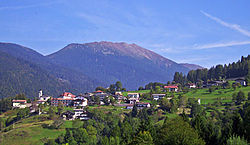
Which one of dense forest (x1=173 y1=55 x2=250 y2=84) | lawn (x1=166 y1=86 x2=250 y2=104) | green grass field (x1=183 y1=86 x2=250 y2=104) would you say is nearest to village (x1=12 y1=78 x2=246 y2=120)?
green grass field (x1=183 y1=86 x2=250 y2=104)

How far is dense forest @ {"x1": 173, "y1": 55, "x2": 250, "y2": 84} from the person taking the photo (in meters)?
168

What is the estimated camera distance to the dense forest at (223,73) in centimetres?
16762

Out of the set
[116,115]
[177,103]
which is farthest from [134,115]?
[177,103]

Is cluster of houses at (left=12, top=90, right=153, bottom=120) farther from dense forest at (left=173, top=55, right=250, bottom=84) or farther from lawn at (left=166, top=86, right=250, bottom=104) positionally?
dense forest at (left=173, top=55, right=250, bottom=84)

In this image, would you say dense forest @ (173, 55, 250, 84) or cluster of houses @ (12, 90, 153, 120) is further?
dense forest @ (173, 55, 250, 84)

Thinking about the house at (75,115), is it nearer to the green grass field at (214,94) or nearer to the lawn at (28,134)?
the lawn at (28,134)

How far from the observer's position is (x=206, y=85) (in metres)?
167

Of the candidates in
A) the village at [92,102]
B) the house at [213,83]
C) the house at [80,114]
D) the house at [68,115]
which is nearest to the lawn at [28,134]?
the house at [68,115]

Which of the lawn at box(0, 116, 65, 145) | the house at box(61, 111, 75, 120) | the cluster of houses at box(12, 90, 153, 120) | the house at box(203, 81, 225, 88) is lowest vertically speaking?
the lawn at box(0, 116, 65, 145)

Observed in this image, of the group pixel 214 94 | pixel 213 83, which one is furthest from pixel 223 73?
pixel 214 94

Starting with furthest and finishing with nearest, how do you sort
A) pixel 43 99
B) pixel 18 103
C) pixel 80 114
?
pixel 43 99 → pixel 18 103 → pixel 80 114

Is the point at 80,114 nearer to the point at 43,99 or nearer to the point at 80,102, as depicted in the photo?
the point at 80,102

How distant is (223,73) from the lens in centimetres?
17925

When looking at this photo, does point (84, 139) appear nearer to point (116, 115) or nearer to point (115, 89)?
point (116, 115)
